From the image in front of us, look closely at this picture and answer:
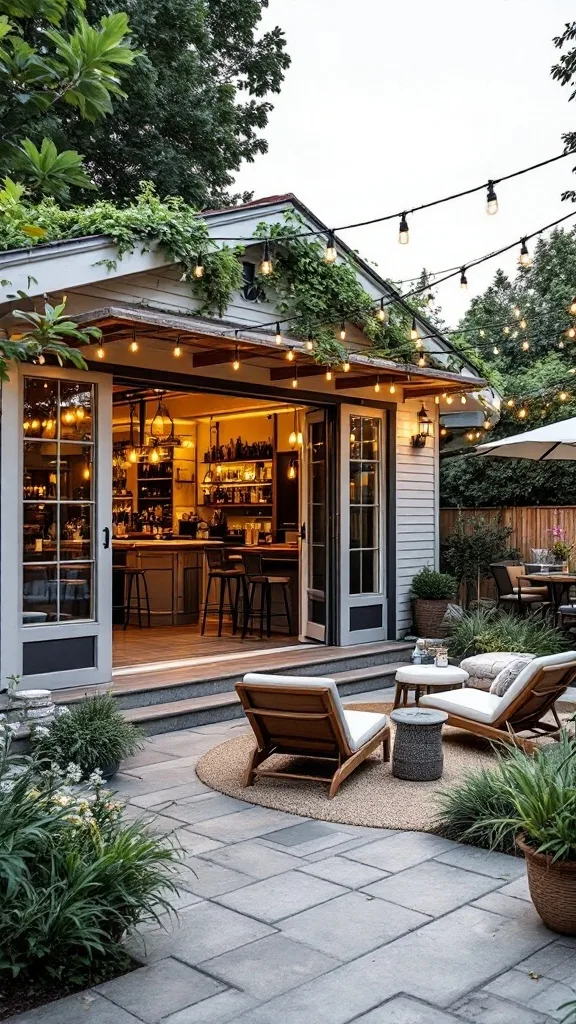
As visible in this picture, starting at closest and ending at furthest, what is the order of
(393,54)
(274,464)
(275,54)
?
(274,464) < (393,54) < (275,54)

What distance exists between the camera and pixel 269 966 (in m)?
3.12

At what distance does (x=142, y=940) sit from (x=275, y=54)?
16.8 meters

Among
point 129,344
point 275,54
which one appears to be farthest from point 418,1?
point 129,344

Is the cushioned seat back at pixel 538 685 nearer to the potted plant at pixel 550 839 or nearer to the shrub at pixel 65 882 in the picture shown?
the potted plant at pixel 550 839

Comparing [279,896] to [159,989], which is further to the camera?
[279,896]

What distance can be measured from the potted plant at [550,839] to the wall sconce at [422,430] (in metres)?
6.87

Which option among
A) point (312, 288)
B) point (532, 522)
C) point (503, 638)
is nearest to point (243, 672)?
point (503, 638)

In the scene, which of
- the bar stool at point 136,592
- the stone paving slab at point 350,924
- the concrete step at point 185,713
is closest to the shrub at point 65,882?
the stone paving slab at point 350,924

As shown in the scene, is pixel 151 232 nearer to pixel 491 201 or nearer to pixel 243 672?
pixel 491 201

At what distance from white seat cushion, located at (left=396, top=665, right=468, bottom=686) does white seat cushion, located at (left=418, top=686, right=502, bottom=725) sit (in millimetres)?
267

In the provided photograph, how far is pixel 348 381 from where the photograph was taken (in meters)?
9.15

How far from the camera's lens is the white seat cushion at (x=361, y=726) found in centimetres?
543

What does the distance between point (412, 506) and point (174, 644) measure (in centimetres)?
307

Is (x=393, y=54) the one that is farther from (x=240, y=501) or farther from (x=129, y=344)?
(x=129, y=344)
